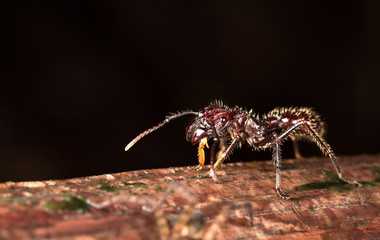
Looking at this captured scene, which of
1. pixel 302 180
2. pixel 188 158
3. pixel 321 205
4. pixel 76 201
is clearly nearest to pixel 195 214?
pixel 76 201

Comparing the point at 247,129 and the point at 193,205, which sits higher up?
the point at 247,129

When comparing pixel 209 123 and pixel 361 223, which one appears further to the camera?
pixel 209 123

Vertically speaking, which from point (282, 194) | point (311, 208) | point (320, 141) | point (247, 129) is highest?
point (247, 129)

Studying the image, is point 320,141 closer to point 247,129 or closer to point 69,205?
point 247,129

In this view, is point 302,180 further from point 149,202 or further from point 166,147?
point 166,147

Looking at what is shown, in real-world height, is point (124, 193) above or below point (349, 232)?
above

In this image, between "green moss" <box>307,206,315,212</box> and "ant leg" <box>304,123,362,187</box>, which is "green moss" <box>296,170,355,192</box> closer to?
"ant leg" <box>304,123,362,187</box>

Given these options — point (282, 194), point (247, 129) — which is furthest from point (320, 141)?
point (282, 194)
